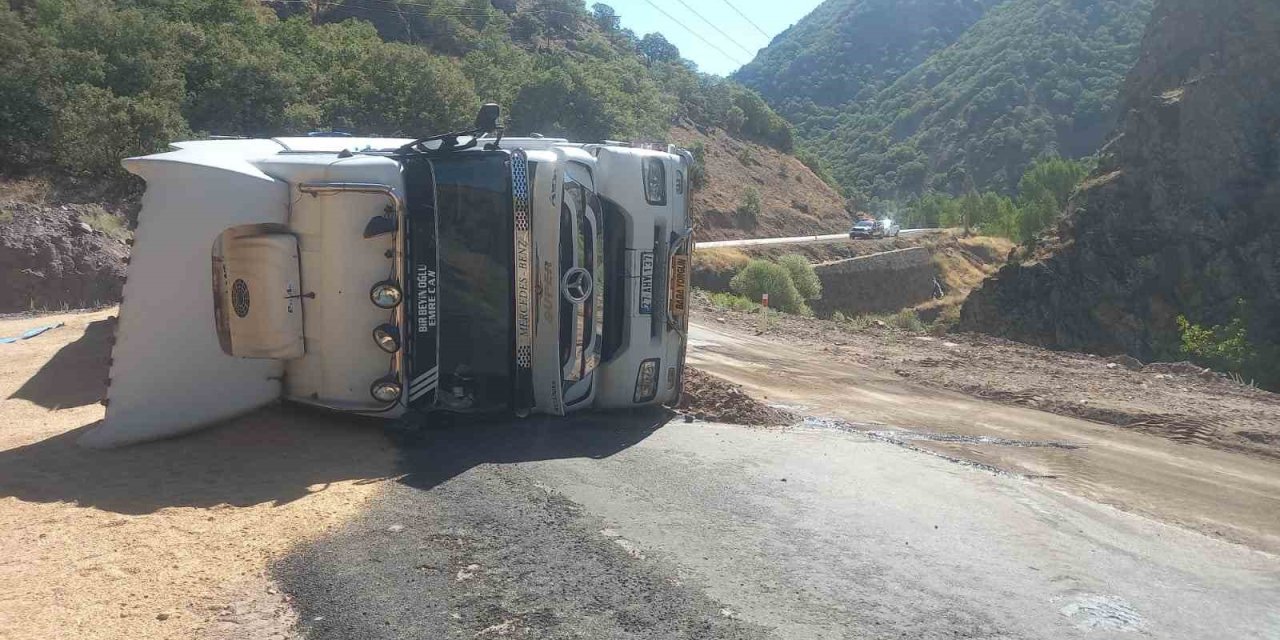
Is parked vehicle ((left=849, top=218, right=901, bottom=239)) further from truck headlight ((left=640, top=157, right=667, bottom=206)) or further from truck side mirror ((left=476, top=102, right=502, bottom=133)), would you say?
truck side mirror ((left=476, top=102, right=502, bottom=133))

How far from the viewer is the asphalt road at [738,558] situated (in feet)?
12.5

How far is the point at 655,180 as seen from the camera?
7094mm

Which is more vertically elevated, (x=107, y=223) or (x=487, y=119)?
(x=487, y=119)

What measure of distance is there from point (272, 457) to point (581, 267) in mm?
A: 2323

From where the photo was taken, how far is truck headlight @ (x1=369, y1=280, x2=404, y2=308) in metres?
5.71

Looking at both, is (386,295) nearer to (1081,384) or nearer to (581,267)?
(581,267)

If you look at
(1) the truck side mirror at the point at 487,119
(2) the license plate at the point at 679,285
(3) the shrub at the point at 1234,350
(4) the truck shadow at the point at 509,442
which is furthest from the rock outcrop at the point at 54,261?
(3) the shrub at the point at 1234,350

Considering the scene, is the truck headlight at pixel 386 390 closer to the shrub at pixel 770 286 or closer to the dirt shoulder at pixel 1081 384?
the dirt shoulder at pixel 1081 384

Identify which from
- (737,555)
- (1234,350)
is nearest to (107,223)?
(737,555)

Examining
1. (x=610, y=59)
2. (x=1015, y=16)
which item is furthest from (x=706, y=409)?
(x=1015, y=16)

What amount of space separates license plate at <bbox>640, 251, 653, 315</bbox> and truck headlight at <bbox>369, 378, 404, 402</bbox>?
1.99 metres

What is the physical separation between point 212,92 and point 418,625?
23.6m

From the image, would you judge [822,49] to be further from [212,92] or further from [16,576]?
[16,576]

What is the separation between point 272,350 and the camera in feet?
18.8
